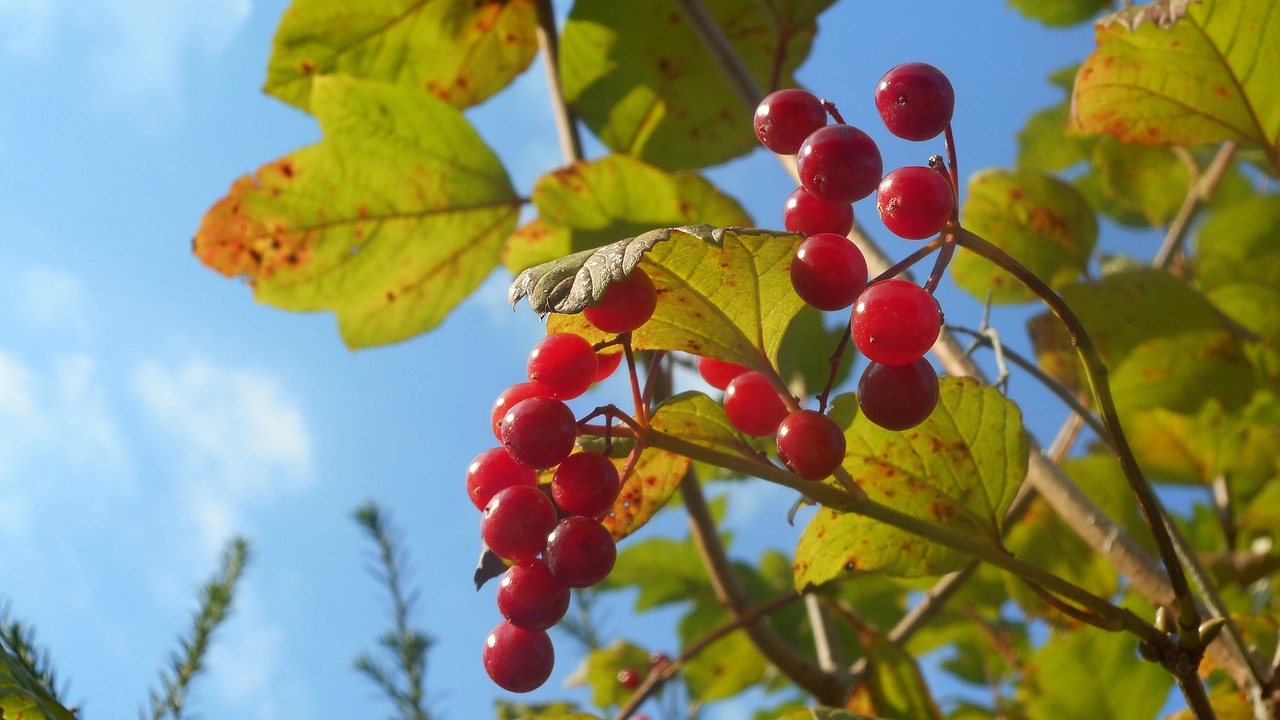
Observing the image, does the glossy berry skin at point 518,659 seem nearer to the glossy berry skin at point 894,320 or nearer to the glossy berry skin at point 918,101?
the glossy berry skin at point 894,320

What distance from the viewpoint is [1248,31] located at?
95cm

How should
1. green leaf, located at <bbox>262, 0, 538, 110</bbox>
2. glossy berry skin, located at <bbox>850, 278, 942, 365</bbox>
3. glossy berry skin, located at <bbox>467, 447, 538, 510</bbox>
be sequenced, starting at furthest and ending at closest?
green leaf, located at <bbox>262, 0, 538, 110</bbox> → glossy berry skin, located at <bbox>467, 447, 538, 510</bbox> → glossy berry skin, located at <bbox>850, 278, 942, 365</bbox>

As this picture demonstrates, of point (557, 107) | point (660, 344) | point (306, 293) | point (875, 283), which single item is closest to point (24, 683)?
point (660, 344)

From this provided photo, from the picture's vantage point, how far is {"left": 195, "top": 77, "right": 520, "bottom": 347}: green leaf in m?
1.25

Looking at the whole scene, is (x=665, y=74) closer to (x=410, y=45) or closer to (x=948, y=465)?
(x=410, y=45)

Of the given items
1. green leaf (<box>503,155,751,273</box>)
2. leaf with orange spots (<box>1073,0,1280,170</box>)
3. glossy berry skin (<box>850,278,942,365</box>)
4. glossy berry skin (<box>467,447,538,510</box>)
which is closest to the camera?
glossy berry skin (<box>850,278,942,365</box>)

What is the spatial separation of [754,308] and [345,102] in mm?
850

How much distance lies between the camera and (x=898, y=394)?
52 centimetres

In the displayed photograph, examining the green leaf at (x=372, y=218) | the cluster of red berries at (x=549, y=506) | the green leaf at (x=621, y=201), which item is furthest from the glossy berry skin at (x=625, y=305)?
the green leaf at (x=372, y=218)

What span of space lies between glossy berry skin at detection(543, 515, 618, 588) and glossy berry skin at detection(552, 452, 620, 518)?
1 cm

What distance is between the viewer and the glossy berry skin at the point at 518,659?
0.58m

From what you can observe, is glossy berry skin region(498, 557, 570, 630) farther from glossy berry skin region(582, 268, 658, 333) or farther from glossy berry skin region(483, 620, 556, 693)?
glossy berry skin region(582, 268, 658, 333)

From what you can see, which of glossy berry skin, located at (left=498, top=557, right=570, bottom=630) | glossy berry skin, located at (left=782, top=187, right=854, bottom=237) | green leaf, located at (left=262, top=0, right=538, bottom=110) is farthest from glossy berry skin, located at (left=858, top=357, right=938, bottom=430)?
green leaf, located at (left=262, top=0, right=538, bottom=110)

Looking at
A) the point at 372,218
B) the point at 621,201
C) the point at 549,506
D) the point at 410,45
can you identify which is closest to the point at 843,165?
the point at 549,506
